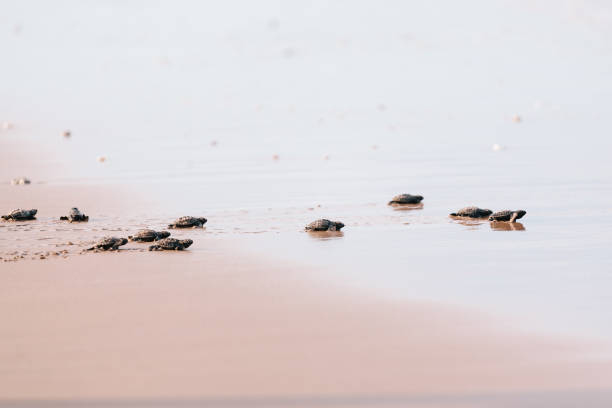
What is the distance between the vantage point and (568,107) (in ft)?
84.5

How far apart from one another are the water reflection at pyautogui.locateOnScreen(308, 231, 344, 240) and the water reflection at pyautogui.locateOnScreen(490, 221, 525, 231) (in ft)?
5.80

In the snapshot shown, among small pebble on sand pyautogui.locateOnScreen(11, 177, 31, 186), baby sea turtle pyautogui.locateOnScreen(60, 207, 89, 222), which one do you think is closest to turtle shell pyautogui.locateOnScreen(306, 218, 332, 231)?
baby sea turtle pyautogui.locateOnScreen(60, 207, 89, 222)

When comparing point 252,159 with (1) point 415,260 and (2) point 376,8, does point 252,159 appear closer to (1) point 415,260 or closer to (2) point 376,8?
(1) point 415,260

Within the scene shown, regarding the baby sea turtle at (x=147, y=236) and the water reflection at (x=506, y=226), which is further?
the water reflection at (x=506, y=226)

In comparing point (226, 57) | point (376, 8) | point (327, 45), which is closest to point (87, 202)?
point (226, 57)

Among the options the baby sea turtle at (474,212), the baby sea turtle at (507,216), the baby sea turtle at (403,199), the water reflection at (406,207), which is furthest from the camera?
the baby sea turtle at (403,199)

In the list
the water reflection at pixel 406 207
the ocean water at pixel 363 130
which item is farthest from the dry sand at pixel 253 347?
the water reflection at pixel 406 207

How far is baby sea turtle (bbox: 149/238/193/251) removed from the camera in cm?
936

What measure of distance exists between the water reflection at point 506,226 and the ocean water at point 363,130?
58 mm

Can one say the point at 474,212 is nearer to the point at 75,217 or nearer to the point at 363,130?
the point at 75,217

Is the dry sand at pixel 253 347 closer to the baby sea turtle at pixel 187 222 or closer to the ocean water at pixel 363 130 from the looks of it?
the ocean water at pixel 363 130

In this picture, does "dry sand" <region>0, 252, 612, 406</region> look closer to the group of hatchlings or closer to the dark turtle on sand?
the group of hatchlings

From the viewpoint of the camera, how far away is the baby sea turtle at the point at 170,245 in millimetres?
9359

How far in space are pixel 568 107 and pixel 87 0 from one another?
40.9 meters
